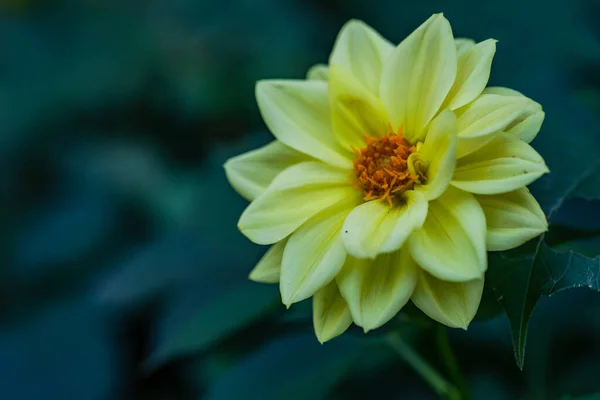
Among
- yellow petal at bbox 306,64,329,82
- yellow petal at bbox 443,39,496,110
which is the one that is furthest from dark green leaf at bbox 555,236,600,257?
yellow petal at bbox 306,64,329,82

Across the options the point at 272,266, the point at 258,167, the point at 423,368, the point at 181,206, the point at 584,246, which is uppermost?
the point at 258,167

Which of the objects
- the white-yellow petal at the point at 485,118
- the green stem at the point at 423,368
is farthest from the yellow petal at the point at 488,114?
the green stem at the point at 423,368

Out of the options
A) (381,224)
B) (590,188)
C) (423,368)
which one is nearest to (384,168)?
(381,224)

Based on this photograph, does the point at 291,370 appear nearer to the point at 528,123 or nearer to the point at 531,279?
the point at 531,279

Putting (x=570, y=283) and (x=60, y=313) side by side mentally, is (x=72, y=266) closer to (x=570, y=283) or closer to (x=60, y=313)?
(x=60, y=313)

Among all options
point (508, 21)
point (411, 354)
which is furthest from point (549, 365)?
point (508, 21)

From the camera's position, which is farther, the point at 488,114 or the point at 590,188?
the point at 590,188

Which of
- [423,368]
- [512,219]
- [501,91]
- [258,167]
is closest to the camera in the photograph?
[512,219]

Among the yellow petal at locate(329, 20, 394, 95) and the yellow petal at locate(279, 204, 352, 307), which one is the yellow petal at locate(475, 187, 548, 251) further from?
the yellow petal at locate(329, 20, 394, 95)
